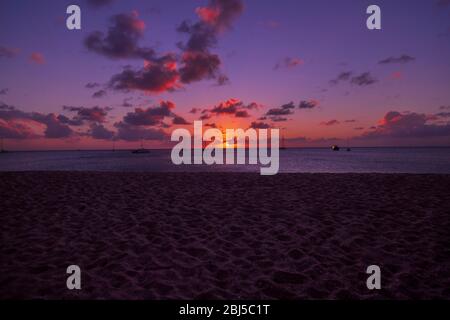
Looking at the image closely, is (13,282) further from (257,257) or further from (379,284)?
(379,284)

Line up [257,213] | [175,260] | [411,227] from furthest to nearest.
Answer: [257,213] → [411,227] → [175,260]

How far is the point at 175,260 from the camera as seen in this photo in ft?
17.6

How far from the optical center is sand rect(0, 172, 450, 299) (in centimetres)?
447

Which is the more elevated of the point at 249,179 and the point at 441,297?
the point at 249,179

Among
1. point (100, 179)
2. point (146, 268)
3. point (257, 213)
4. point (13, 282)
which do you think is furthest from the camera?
point (100, 179)

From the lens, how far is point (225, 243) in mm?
6184

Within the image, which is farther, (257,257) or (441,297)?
(257,257)

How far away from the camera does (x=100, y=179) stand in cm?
1475

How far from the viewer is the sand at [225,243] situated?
14.7ft
